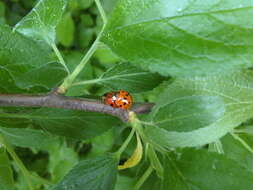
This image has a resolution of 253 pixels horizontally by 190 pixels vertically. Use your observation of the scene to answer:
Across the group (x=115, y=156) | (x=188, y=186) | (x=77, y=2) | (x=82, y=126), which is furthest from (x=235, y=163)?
(x=77, y=2)

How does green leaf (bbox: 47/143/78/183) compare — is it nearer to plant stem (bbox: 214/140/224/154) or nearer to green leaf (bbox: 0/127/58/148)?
green leaf (bbox: 0/127/58/148)

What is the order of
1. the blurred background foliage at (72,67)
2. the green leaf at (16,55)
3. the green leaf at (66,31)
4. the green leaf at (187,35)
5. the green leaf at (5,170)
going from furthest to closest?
the green leaf at (66,31) → the blurred background foliage at (72,67) → the green leaf at (5,170) → the green leaf at (16,55) → the green leaf at (187,35)

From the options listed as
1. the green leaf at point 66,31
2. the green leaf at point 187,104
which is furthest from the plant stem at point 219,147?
the green leaf at point 66,31

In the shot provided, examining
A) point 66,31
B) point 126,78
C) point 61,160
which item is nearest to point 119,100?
point 126,78

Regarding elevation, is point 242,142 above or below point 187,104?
below

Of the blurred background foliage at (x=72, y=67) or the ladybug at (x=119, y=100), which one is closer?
the ladybug at (x=119, y=100)

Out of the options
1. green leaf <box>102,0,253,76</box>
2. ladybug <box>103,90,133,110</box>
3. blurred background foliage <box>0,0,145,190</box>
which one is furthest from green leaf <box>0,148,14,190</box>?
blurred background foliage <box>0,0,145,190</box>

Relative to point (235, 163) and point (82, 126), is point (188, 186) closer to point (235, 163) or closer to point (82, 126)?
point (235, 163)

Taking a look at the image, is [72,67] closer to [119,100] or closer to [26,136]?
[26,136]

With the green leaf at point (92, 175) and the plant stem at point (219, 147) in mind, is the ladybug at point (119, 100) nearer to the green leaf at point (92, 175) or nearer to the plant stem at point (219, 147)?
the green leaf at point (92, 175)
